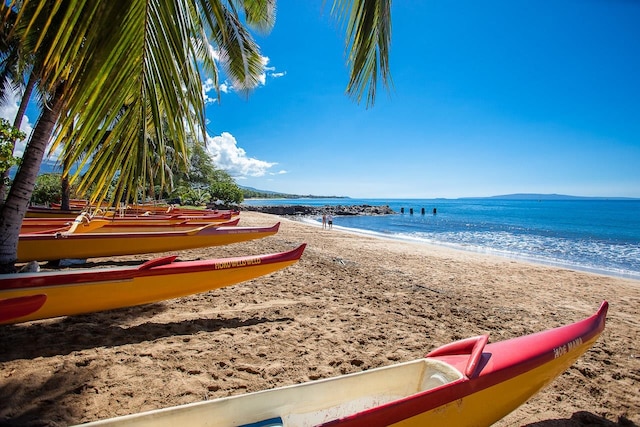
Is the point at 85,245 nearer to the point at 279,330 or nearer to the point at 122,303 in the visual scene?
the point at 122,303

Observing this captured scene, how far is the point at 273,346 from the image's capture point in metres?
3.02

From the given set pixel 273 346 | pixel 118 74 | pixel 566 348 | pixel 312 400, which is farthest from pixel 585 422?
pixel 118 74

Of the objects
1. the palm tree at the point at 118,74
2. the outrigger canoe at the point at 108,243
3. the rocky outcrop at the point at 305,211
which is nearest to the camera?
the palm tree at the point at 118,74

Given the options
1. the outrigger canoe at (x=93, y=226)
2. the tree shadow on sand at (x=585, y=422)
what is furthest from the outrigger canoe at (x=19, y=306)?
the tree shadow on sand at (x=585, y=422)

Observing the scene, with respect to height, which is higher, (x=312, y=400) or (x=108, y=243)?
(x=108, y=243)

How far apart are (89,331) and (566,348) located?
4.19 metres

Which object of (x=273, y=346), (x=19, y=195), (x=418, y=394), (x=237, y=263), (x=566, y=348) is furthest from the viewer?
(x=237, y=263)

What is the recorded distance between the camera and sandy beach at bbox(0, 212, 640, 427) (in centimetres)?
219

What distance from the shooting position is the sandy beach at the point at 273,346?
2186mm

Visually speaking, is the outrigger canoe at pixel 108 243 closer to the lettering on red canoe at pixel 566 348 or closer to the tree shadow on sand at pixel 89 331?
the tree shadow on sand at pixel 89 331

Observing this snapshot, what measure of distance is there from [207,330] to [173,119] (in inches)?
108

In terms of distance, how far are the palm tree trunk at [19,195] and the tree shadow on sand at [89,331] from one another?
2.83ft

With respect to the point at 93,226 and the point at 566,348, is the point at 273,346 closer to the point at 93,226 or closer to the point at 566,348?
the point at 566,348

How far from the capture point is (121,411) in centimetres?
198
